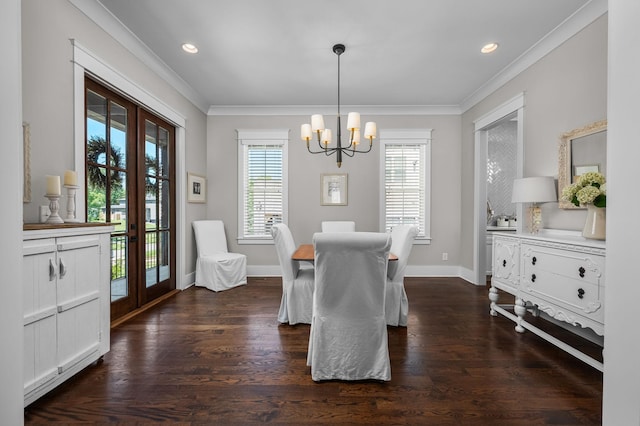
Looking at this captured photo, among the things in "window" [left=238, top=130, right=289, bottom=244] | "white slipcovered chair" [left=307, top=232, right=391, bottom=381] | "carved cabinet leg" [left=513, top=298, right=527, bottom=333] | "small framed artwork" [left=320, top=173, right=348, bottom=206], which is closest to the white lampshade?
"carved cabinet leg" [left=513, top=298, right=527, bottom=333]

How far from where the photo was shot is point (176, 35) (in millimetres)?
2748

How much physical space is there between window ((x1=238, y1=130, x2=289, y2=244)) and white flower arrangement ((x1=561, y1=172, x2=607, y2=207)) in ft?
11.9

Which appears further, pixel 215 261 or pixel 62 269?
pixel 215 261

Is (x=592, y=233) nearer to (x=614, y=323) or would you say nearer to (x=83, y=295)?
(x=614, y=323)

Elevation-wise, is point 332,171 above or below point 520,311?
above

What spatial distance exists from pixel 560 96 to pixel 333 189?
9.79 ft

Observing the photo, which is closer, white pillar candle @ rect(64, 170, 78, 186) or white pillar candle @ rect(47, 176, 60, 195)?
white pillar candle @ rect(47, 176, 60, 195)

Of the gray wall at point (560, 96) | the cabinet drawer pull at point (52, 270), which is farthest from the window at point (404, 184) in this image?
the cabinet drawer pull at point (52, 270)

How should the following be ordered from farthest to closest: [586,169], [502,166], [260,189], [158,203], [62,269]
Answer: [502,166]
[260,189]
[158,203]
[586,169]
[62,269]

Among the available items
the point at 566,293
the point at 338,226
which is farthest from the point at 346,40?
the point at 566,293

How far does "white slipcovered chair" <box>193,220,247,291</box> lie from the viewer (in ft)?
12.8

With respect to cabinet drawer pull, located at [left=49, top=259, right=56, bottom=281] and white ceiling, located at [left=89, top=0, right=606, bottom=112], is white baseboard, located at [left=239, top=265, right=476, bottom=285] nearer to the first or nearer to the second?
white ceiling, located at [left=89, top=0, right=606, bottom=112]

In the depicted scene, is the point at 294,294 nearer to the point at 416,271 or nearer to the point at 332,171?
the point at 332,171

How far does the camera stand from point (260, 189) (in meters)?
4.71
